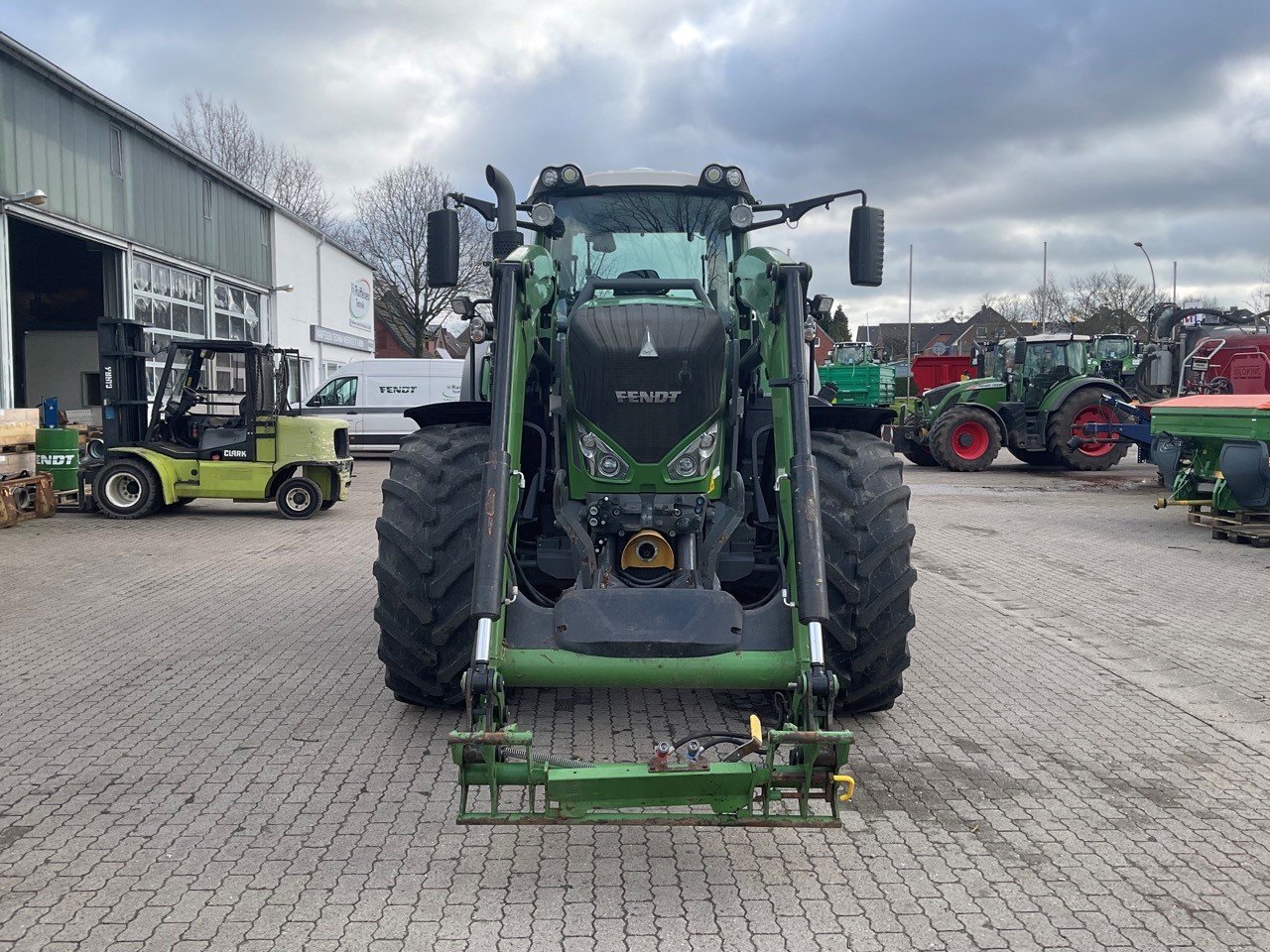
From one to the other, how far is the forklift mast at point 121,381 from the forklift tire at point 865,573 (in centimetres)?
1165

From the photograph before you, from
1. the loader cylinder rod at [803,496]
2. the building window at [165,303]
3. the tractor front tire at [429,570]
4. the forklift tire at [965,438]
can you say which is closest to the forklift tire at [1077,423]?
the forklift tire at [965,438]

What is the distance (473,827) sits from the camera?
4.06 m

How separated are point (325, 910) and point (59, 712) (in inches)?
110

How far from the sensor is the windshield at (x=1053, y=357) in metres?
20.8

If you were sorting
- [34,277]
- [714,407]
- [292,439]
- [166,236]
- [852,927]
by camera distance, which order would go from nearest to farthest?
[852,927] < [714,407] < [292,439] < [166,236] < [34,277]

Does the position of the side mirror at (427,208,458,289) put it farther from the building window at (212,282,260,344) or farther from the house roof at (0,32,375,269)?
the building window at (212,282,260,344)

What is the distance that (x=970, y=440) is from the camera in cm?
2094

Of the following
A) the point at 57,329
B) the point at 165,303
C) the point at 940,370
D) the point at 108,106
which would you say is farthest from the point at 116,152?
the point at 940,370

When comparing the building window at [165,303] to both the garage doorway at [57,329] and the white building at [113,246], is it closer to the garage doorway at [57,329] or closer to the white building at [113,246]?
the white building at [113,246]

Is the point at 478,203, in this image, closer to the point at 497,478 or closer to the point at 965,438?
the point at 497,478

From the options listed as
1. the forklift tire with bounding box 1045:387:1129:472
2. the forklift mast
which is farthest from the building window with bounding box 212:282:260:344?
the forklift tire with bounding box 1045:387:1129:472

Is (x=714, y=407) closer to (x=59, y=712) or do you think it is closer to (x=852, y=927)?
(x=852, y=927)

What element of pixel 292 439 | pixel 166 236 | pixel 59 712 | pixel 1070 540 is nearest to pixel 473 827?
pixel 59 712

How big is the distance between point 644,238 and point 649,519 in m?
1.83
